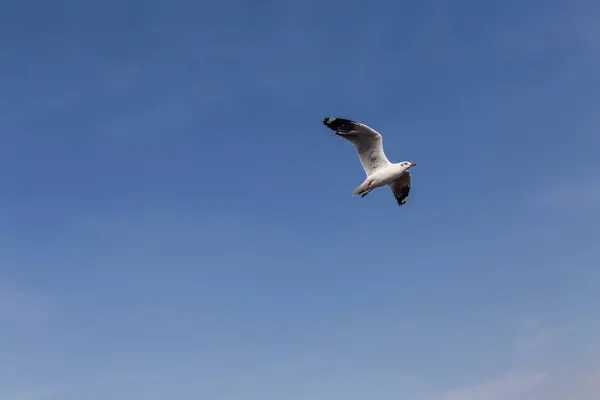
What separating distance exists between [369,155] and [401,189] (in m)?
8.70

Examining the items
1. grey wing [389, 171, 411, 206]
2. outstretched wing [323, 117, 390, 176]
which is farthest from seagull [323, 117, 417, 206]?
grey wing [389, 171, 411, 206]

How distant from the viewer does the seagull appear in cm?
7156

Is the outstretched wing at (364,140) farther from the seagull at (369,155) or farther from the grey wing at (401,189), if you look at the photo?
the grey wing at (401,189)

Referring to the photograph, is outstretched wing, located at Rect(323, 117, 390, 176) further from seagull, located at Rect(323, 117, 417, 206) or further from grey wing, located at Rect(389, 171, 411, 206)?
grey wing, located at Rect(389, 171, 411, 206)

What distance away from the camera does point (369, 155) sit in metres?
73.9

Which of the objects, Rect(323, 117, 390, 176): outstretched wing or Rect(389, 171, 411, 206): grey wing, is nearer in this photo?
Rect(323, 117, 390, 176): outstretched wing

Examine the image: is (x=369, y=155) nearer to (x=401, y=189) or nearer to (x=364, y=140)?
(x=364, y=140)

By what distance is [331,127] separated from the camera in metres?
71.7

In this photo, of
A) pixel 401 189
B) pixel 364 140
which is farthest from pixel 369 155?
pixel 401 189

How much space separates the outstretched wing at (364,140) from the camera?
2810 inches

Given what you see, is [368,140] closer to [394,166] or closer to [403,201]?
[394,166]

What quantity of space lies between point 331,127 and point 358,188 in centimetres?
759

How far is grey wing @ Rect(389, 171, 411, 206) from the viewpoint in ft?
262

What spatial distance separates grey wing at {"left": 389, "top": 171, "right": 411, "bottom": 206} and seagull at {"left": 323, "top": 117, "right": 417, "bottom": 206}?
2226 mm
